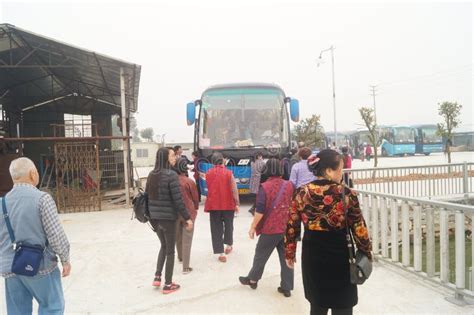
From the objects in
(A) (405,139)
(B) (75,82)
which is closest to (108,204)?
(B) (75,82)

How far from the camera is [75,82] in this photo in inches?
645

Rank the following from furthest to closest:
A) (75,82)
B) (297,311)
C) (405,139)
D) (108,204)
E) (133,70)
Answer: (405,139)
(75,82)
(108,204)
(133,70)
(297,311)

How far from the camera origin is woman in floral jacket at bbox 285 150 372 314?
2.77 metres

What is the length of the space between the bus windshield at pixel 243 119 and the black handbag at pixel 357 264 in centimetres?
773

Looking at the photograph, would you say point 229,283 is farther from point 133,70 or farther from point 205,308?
point 133,70

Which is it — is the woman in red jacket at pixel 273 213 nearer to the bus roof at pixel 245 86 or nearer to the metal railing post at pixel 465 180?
the bus roof at pixel 245 86

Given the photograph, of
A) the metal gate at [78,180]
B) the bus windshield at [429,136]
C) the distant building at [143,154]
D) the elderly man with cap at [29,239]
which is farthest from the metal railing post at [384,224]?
the distant building at [143,154]

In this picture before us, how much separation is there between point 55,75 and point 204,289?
44.2 feet

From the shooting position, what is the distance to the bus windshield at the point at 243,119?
10.6m

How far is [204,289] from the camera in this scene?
460 centimetres

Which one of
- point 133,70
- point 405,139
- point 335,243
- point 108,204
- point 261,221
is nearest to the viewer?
point 335,243

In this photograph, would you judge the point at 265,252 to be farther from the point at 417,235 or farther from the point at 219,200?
the point at 417,235

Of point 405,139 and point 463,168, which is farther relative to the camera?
point 405,139

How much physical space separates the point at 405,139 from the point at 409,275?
33.8m
